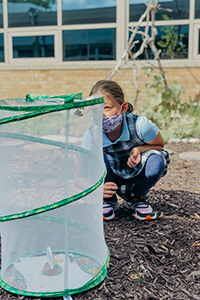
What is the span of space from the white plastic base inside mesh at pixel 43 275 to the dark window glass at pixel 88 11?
598 centimetres

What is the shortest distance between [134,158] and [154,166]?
184 mm

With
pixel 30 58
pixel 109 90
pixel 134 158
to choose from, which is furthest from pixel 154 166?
pixel 30 58

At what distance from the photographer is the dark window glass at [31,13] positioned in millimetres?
7406

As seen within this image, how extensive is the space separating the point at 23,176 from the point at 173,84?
5.20m

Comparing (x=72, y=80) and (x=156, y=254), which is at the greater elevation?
(x=72, y=80)

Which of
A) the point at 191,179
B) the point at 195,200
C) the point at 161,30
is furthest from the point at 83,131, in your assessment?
the point at 161,30

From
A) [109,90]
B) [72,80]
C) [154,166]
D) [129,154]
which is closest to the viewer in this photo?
[109,90]

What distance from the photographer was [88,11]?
7262 mm

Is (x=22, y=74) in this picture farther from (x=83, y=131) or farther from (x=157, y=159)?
(x=83, y=131)

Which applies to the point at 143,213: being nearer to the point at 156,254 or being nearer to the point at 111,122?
the point at 156,254

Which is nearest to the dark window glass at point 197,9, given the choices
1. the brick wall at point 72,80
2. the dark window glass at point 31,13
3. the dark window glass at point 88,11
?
the brick wall at point 72,80

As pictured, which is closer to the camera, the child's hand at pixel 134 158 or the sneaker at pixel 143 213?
the child's hand at pixel 134 158

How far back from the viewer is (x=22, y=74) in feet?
24.3

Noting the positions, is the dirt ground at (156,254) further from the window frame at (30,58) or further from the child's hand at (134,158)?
the window frame at (30,58)
